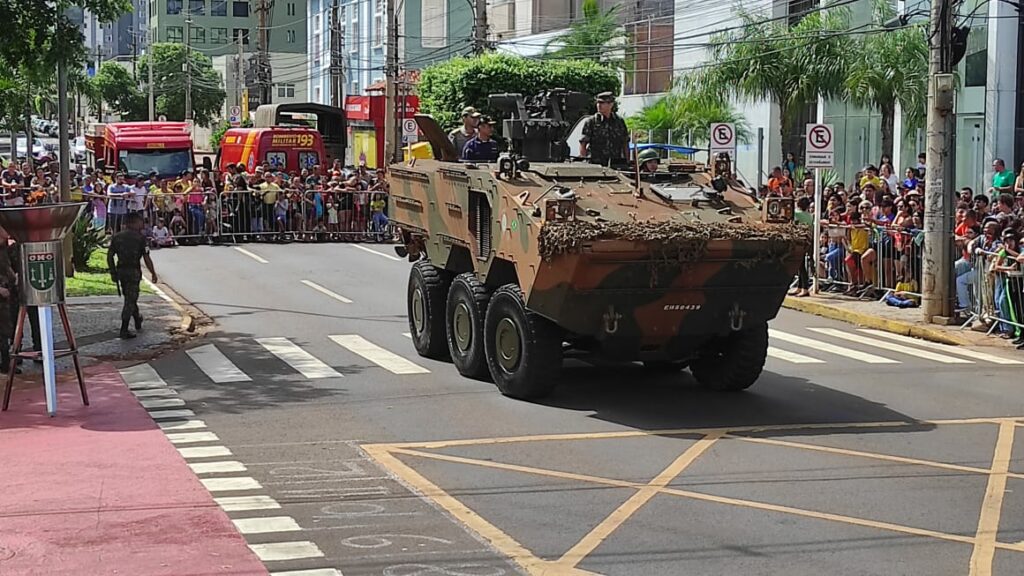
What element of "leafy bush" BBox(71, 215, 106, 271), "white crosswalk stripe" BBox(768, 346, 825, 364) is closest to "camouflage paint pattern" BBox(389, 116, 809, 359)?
"white crosswalk stripe" BBox(768, 346, 825, 364)

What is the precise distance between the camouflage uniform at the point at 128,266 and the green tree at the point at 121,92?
79.4m

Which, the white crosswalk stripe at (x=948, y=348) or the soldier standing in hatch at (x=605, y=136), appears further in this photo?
the white crosswalk stripe at (x=948, y=348)

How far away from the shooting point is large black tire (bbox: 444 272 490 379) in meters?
14.3

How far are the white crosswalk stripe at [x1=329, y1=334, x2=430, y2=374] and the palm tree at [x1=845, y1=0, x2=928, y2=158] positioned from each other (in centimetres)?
1692

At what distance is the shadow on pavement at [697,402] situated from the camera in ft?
41.4

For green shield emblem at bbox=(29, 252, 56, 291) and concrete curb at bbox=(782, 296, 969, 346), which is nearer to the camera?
green shield emblem at bbox=(29, 252, 56, 291)

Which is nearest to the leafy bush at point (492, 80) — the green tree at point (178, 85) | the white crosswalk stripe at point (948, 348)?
the white crosswalk stripe at point (948, 348)

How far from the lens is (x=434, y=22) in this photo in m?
76.9

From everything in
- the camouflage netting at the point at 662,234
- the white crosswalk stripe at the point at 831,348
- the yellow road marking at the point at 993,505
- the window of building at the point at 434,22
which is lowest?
the yellow road marking at the point at 993,505

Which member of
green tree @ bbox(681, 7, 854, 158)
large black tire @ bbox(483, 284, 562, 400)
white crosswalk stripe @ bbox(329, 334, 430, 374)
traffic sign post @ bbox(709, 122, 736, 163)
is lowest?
white crosswalk stripe @ bbox(329, 334, 430, 374)

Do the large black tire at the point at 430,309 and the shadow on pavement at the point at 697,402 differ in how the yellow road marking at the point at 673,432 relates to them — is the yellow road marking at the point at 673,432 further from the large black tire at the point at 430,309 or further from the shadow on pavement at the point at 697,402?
the large black tire at the point at 430,309

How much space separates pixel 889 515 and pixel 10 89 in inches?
936

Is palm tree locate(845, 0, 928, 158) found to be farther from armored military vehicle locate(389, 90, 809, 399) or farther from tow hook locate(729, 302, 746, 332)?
tow hook locate(729, 302, 746, 332)

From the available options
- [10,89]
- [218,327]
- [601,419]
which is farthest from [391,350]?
[10,89]
